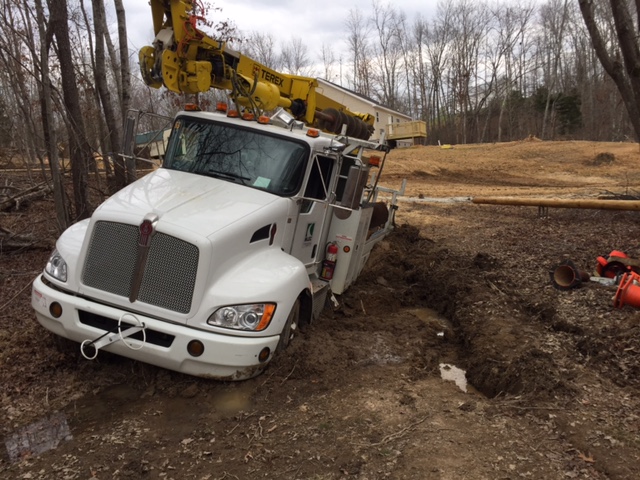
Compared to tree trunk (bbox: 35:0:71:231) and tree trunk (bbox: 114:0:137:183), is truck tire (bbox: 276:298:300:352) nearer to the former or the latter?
tree trunk (bbox: 35:0:71:231)

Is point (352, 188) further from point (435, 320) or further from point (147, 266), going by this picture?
point (435, 320)

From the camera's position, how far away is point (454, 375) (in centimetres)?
496

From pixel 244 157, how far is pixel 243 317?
6.74 ft

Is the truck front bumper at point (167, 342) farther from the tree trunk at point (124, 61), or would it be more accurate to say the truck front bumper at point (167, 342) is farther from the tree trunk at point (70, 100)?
the tree trunk at point (124, 61)

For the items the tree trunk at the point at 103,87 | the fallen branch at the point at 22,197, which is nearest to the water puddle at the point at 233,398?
the tree trunk at the point at 103,87

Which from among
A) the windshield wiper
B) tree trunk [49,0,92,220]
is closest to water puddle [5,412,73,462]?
the windshield wiper

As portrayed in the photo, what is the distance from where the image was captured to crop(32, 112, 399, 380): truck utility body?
3977 millimetres

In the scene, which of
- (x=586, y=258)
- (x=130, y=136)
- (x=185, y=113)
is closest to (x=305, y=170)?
(x=185, y=113)

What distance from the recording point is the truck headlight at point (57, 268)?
4379 millimetres

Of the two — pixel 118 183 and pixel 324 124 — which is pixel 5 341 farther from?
pixel 118 183

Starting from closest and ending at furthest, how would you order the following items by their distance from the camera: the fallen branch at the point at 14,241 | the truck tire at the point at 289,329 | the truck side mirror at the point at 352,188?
the truck tire at the point at 289,329, the truck side mirror at the point at 352,188, the fallen branch at the point at 14,241

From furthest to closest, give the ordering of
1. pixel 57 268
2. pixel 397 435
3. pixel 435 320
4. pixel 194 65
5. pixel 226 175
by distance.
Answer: pixel 435 320, pixel 194 65, pixel 226 175, pixel 57 268, pixel 397 435

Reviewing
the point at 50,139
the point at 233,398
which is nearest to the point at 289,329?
→ the point at 233,398

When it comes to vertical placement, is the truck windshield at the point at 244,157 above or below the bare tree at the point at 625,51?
below
